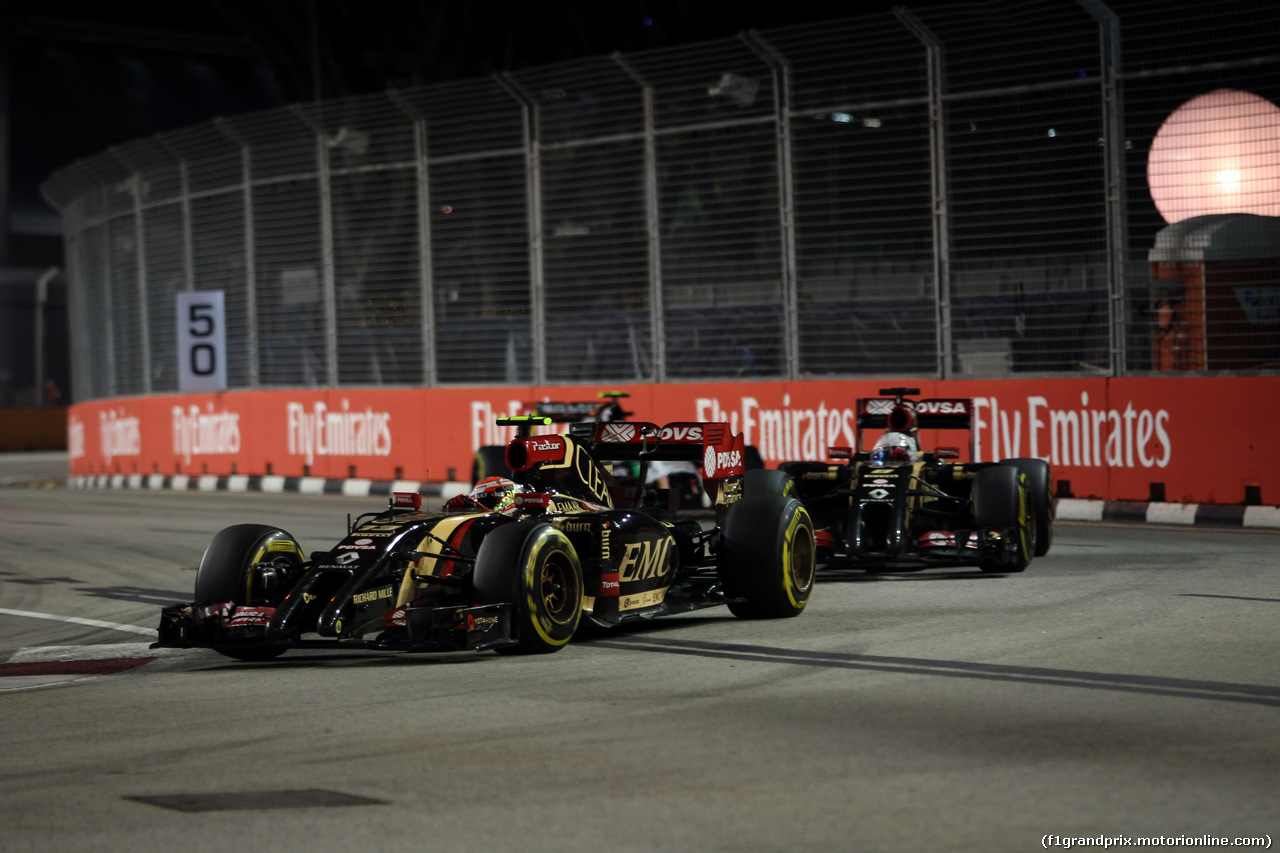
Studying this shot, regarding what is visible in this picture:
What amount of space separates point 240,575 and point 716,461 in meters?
3.18

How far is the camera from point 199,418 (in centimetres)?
2544

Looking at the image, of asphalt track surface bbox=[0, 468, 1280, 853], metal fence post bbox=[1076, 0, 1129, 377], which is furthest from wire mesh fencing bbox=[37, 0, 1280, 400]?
asphalt track surface bbox=[0, 468, 1280, 853]

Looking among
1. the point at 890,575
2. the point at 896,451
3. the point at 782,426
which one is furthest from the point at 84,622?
the point at 782,426

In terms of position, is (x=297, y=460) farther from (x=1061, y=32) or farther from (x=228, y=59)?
(x=228, y=59)

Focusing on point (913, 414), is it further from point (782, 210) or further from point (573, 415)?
point (782, 210)

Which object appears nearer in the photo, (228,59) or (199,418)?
(199,418)

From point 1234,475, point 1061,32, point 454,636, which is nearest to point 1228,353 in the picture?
point 1234,475

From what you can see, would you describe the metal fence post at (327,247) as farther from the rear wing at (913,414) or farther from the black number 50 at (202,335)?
the rear wing at (913,414)

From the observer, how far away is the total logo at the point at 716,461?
10.3m

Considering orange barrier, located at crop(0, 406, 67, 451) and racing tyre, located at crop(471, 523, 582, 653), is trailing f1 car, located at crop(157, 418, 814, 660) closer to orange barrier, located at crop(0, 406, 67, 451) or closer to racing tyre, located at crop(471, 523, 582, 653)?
racing tyre, located at crop(471, 523, 582, 653)

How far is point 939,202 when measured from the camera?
17.8m

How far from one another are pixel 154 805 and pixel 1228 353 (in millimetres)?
Result: 12949

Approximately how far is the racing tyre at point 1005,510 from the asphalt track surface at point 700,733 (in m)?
0.97

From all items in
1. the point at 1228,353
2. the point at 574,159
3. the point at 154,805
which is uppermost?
the point at 574,159
